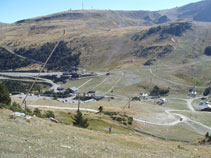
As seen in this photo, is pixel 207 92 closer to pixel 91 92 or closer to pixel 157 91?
pixel 157 91

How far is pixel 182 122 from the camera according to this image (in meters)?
76.4

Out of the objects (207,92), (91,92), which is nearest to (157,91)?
(207,92)

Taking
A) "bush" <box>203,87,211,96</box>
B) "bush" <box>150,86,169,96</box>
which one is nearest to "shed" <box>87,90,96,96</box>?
"bush" <box>150,86,169,96</box>

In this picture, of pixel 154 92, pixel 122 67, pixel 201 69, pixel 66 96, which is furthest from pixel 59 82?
pixel 201 69

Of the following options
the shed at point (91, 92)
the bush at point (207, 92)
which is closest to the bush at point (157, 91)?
the bush at point (207, 92)

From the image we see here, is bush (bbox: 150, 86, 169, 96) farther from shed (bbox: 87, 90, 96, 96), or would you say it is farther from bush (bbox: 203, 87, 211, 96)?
shed (bbox: 87, 90, 96, 96)

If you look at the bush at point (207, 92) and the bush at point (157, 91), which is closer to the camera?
the bush at point (207, 92)

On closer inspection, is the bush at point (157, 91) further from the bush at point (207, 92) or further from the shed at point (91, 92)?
the shed at point (91, 92)

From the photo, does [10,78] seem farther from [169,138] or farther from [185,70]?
[169,138]

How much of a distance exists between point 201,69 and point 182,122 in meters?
107

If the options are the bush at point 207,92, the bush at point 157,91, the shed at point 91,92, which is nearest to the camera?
the shed at point 91,92

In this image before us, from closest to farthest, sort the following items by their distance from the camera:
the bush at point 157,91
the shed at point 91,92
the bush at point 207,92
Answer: the shed at point 91,92, the bush at point 207,92, the bush at point 157,91

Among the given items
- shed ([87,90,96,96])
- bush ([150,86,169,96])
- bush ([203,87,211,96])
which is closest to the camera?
shed ([87,90,96,96])

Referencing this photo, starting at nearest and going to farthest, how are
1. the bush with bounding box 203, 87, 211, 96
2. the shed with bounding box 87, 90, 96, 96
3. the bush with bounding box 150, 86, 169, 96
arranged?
the shed with bounding box 87, 90, 96, 96, the bush with bounding box 203, 87, 211, 96, the bush with bounding box 150, 86, 169, 96
